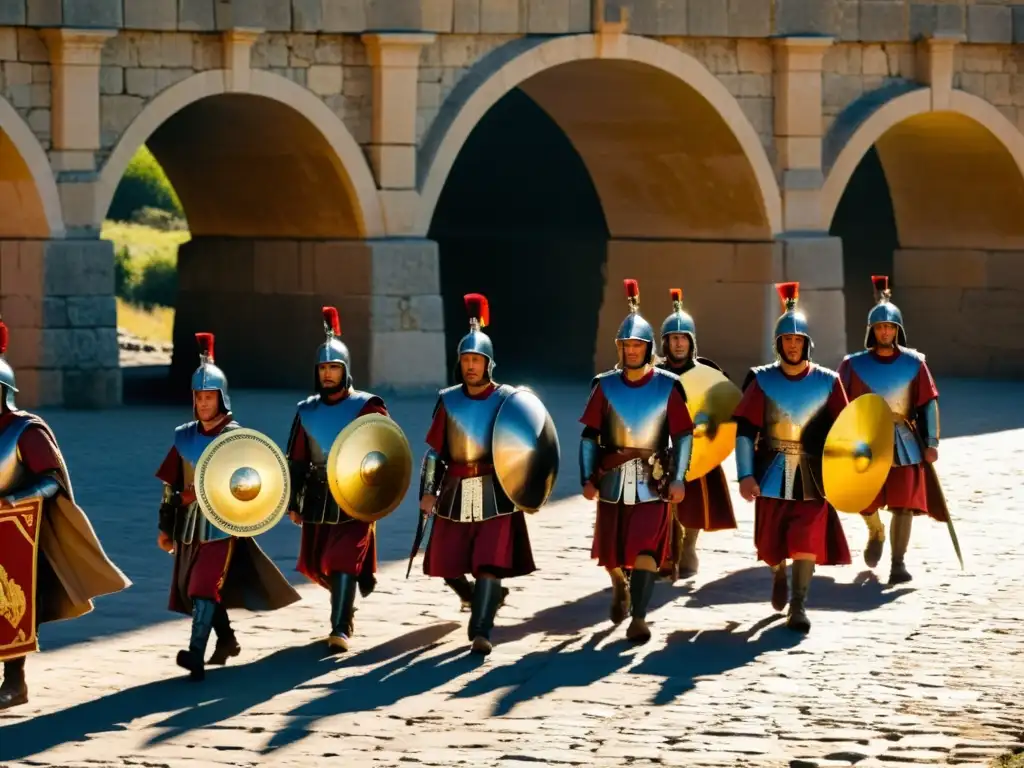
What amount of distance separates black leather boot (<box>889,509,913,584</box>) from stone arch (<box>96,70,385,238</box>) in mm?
7969

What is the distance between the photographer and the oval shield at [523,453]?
8953 mm

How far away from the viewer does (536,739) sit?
23.6 feet

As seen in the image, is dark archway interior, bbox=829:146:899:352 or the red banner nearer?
the red banner

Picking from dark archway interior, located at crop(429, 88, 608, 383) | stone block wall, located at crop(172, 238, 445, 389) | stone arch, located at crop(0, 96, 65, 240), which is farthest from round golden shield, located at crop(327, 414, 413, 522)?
dark archway interior, located at crop(429, 88, 608, 383)

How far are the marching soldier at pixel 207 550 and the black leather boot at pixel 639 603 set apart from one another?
133 cm

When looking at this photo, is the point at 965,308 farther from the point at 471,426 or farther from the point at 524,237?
the point at 471,426

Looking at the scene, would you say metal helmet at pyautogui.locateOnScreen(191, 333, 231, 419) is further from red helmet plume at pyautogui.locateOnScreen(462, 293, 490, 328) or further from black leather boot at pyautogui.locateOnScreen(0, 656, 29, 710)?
black leather boot at pyautogui.locateOnScreen(0, 656, 29, 710)

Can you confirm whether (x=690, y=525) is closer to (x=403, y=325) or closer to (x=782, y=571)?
(x=782, y=571)

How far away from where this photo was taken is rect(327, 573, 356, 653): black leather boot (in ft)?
28.7

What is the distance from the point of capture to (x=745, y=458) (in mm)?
9594

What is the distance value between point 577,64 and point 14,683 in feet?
41.4

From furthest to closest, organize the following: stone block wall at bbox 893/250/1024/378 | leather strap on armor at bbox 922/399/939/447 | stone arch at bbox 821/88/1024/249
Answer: stone block wall at bbox 893/250/1024/378 → stone arch at bbox 821/88/1024/249 → leather strap on armor at bbox 922/399/939/447

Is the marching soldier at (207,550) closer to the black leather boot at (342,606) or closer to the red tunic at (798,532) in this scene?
the black leather boot at (342,606)

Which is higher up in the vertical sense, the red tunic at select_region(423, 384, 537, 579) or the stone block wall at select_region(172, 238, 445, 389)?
the stone block wall at select_region(172, 238, 445, 389)
